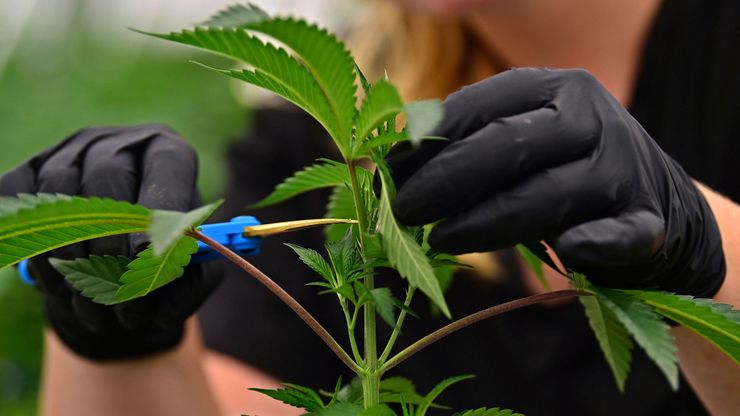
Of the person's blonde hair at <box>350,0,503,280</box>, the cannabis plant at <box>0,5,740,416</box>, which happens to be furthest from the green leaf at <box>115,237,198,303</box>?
the person's blonde hair at <box>350,0,503,280</box>

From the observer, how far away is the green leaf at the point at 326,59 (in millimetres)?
391

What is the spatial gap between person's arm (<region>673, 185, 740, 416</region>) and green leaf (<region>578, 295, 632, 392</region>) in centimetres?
32

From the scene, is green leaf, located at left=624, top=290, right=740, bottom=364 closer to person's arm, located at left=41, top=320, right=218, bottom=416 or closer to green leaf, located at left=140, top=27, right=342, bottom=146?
green leaf, located at left=140, top=27, right=342, bottom=146

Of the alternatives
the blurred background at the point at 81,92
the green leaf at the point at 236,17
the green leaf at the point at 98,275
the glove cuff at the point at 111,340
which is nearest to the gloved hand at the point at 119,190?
the glove cuff at the point at 111,340

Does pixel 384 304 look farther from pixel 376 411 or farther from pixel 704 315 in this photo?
pixel 704 315

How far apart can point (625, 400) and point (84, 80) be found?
4.28 meters

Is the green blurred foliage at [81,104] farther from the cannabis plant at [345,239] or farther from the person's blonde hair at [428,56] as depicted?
the cannabis plant at [345,239]

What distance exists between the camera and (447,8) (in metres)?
1.37

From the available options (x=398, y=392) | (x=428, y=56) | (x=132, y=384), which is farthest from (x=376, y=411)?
(x=428, y=56)

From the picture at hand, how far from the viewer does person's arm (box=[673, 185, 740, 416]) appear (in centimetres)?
78

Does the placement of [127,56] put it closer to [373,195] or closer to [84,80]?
[84,80]

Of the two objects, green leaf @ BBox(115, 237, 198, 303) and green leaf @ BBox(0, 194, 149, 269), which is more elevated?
green leaf @ BBox(0, 194, 149, 269)

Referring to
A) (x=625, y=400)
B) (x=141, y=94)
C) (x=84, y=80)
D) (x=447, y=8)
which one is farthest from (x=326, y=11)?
(x=625, y=400)

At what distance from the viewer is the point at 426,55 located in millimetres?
1618
